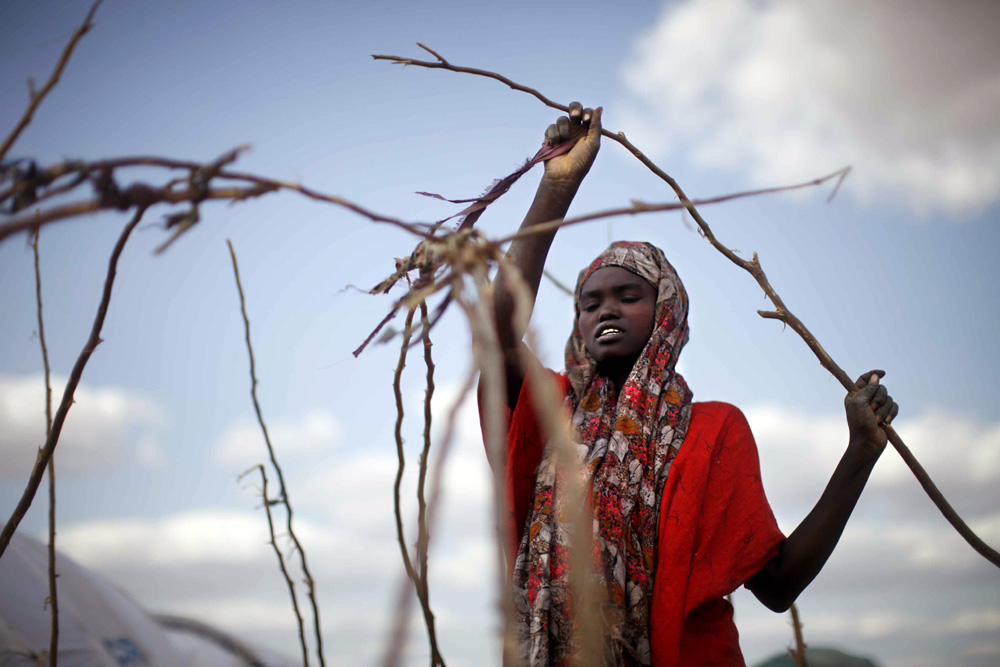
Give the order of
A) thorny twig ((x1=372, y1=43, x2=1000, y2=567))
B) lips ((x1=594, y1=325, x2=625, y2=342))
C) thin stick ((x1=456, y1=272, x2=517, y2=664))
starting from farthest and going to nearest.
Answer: lips ((x1=594, y1=325, x2=625, y2=342)) → thorny twig ((x1=372, y1=43, x2=1000, y2=567)) → thin stick ((x1=456, y1=272, x2=517, y2=664))

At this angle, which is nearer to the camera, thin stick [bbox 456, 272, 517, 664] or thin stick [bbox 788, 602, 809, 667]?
thin stick [bbox 456, 272, 517, 664]

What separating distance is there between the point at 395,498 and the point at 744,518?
50.6 inches

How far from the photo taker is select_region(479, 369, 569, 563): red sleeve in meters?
2.03

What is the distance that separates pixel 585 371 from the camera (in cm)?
228

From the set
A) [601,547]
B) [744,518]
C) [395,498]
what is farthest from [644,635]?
[395,498]

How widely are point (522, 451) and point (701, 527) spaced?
525mm

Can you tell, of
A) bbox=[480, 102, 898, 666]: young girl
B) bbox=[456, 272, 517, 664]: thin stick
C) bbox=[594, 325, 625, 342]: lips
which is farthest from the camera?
bbox=[594, 325, 625, 342]: lips

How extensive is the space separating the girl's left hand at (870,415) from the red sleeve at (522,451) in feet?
2.71

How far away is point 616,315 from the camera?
7.20 feet

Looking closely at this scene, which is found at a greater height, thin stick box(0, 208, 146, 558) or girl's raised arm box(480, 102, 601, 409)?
girl's raised arm box(480, 102, 601, 409)

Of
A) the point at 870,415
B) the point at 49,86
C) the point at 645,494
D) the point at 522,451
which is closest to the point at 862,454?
the point at 870,415

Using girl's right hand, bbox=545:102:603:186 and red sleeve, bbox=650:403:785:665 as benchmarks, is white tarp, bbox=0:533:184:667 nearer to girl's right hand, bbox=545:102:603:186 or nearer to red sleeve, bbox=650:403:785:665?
red sleeve, bbox=650:403:785:665

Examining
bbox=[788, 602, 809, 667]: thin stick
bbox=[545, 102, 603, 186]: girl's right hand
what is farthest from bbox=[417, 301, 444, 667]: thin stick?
bbox=[788, 602, 809, 667]: thin stick

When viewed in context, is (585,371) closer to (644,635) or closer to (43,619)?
(644,635)
